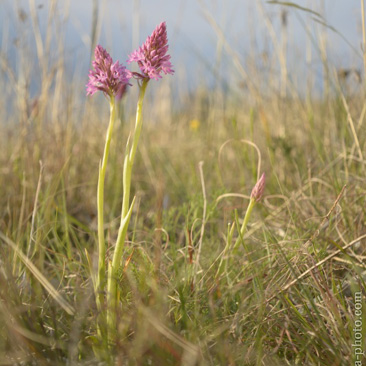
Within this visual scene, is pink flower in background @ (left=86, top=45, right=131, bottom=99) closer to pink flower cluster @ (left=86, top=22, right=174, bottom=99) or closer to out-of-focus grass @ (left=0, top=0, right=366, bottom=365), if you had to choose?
pink flower cluster @ (left=86, top=22, right=174, bottom=99)

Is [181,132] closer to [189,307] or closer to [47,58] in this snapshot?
[47,58]

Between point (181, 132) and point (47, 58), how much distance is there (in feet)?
7.07

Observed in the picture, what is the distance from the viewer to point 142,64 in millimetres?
905

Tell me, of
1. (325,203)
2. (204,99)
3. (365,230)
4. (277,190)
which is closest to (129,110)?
(277,190)

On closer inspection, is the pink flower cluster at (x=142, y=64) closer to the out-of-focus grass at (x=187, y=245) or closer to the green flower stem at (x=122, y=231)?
the green flower stem at (x=122, y=231)

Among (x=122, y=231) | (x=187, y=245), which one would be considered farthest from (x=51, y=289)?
(x=187, y=245)

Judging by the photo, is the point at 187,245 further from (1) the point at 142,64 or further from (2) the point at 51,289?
(1) the point at 142,64

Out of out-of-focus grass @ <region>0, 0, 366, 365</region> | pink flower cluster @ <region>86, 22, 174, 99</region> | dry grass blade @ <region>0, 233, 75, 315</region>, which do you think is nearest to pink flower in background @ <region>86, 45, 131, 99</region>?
pink flower cluster @ <region>86, 22, 174, 99</region>

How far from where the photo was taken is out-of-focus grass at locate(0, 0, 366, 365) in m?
0.89

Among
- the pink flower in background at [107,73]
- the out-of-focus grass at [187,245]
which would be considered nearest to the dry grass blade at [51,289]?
the out-of-focus grass at [187,245]

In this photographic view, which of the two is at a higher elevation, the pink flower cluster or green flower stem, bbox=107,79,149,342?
the pink flower cluster

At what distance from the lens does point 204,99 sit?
19.9ft

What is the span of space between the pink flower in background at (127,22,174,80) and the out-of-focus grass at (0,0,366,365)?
22cm

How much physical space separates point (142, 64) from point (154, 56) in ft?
0.10
